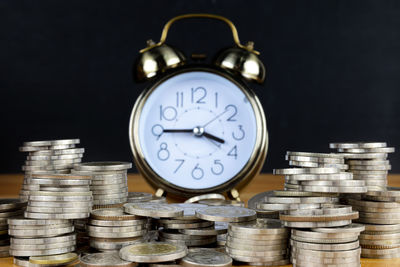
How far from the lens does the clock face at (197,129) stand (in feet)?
6.40

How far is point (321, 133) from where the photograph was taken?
2.42 m

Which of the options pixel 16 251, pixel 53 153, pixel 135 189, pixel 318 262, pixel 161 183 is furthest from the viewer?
pixel 135 189

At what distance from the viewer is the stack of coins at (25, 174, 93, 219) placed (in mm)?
1367

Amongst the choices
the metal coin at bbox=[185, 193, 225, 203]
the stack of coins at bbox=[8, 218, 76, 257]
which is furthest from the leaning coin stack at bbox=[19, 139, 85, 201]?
the metal coin at bbox=[185, 193, 225, 203]

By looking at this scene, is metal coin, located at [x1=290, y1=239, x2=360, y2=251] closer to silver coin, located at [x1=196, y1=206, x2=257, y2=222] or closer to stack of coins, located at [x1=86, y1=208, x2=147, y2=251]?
silver coin, located at [x1=196, y1=206, x2=257, y2=222]

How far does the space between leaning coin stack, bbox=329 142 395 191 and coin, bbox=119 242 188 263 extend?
581 millimetres

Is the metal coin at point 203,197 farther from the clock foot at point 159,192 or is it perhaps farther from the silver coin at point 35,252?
the silver coin at point 35,252

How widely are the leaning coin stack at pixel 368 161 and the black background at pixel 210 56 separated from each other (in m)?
0.81

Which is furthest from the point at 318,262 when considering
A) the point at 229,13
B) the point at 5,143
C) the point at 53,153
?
the point at 5,143

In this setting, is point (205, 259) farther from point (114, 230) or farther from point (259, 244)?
point (114, 230)

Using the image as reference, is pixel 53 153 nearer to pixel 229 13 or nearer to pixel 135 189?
pixel 135 189

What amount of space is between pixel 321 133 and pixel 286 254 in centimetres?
115

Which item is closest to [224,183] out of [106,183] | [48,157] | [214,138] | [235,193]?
[235,193]

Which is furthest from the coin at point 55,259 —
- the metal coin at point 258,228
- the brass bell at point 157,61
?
the brass bell at point 157,61
